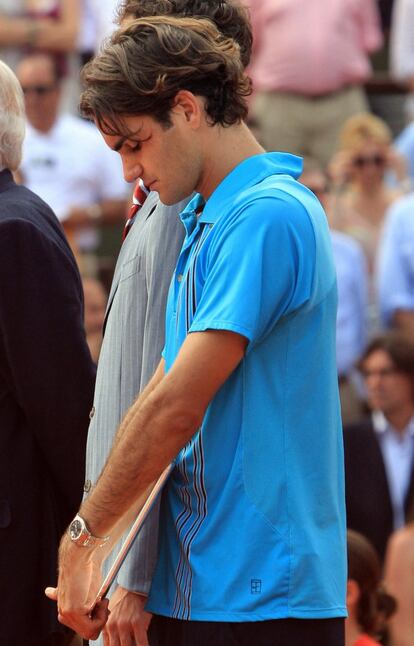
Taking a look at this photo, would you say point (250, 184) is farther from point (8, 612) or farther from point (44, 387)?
point (8, 612)

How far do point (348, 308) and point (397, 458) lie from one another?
1.37 meters

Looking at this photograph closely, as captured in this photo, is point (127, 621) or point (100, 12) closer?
point (127, 621)

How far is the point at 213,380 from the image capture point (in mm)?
2385

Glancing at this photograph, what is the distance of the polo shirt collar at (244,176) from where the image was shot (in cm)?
252

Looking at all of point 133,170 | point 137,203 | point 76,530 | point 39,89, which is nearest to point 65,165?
point 39,89

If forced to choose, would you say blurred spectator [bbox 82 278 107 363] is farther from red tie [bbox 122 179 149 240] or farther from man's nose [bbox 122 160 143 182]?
man's nose [bbox 122 160 143 182]

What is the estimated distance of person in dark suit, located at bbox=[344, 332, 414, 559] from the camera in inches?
240

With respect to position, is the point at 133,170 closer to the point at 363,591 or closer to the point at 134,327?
the point at 134,327

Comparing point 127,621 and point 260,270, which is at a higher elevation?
point 260,270

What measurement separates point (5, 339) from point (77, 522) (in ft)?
2.03

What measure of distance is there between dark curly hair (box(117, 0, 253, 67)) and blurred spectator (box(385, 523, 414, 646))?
284 cm

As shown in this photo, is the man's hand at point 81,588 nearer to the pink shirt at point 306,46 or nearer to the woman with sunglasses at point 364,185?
the woman with sunglasses at point 364,185

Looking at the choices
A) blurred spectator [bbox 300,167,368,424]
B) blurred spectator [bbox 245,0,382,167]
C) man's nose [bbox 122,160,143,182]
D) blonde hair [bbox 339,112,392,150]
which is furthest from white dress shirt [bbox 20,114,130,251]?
man's nose [bbox 122,160,143,182]

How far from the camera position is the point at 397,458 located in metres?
6.31
